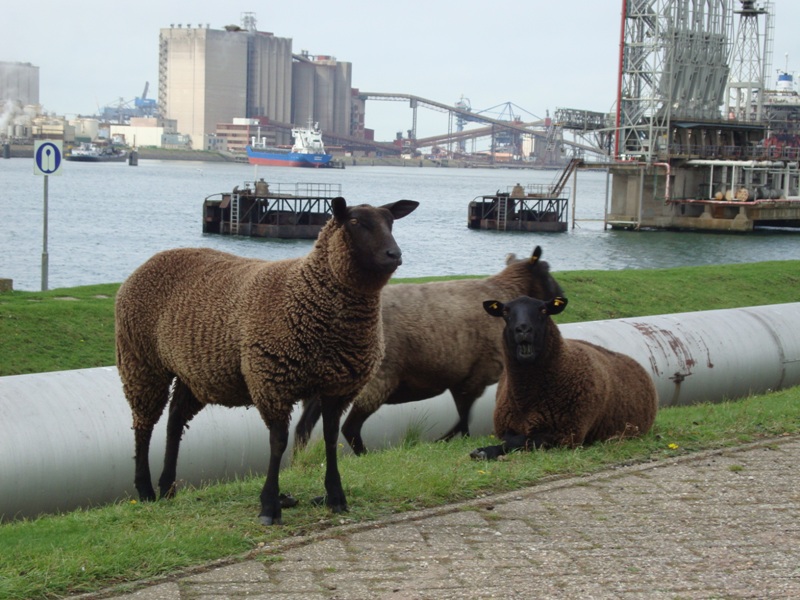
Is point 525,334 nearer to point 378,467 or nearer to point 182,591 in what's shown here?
point 378,467

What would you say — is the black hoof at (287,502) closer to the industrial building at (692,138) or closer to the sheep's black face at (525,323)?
the sheep's black face at (525,323)

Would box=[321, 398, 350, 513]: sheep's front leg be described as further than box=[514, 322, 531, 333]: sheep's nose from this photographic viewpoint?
No

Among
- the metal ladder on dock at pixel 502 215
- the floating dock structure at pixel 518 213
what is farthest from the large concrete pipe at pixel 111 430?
the floating dock structure at pixel 518 213

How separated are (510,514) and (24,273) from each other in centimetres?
4201

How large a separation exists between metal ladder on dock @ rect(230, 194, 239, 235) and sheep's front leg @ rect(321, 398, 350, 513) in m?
60.8

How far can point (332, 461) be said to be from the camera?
6.73 meters

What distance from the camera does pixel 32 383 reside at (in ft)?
29.2

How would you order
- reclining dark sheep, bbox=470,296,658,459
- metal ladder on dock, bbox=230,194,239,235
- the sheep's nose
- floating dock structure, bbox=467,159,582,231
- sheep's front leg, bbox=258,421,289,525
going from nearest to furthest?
sheep's front leg, bbox=258,421,289,525 < the sheep's nose < reclining dark sheep, bbox=470,296,658,459 < metal ladder on dock, bbox=230,194,239,235 < floating dock structure, bbox=467,159,582,231

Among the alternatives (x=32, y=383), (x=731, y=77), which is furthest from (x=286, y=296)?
(x=731, y=77)

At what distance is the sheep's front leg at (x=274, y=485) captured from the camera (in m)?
6.52

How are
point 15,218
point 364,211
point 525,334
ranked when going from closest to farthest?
point 364,211 → point 525,334 → point 15,218

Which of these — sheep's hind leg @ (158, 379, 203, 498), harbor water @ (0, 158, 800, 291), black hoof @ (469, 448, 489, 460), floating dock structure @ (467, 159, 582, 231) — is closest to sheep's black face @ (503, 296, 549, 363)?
black hoof @ (469, 448, 489, 460)

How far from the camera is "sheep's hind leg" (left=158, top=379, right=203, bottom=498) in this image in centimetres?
773

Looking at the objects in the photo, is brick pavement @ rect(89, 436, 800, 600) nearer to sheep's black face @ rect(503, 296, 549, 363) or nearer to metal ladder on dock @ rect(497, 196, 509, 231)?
sheep's black face @ rect(503, 296, 549, 363)
